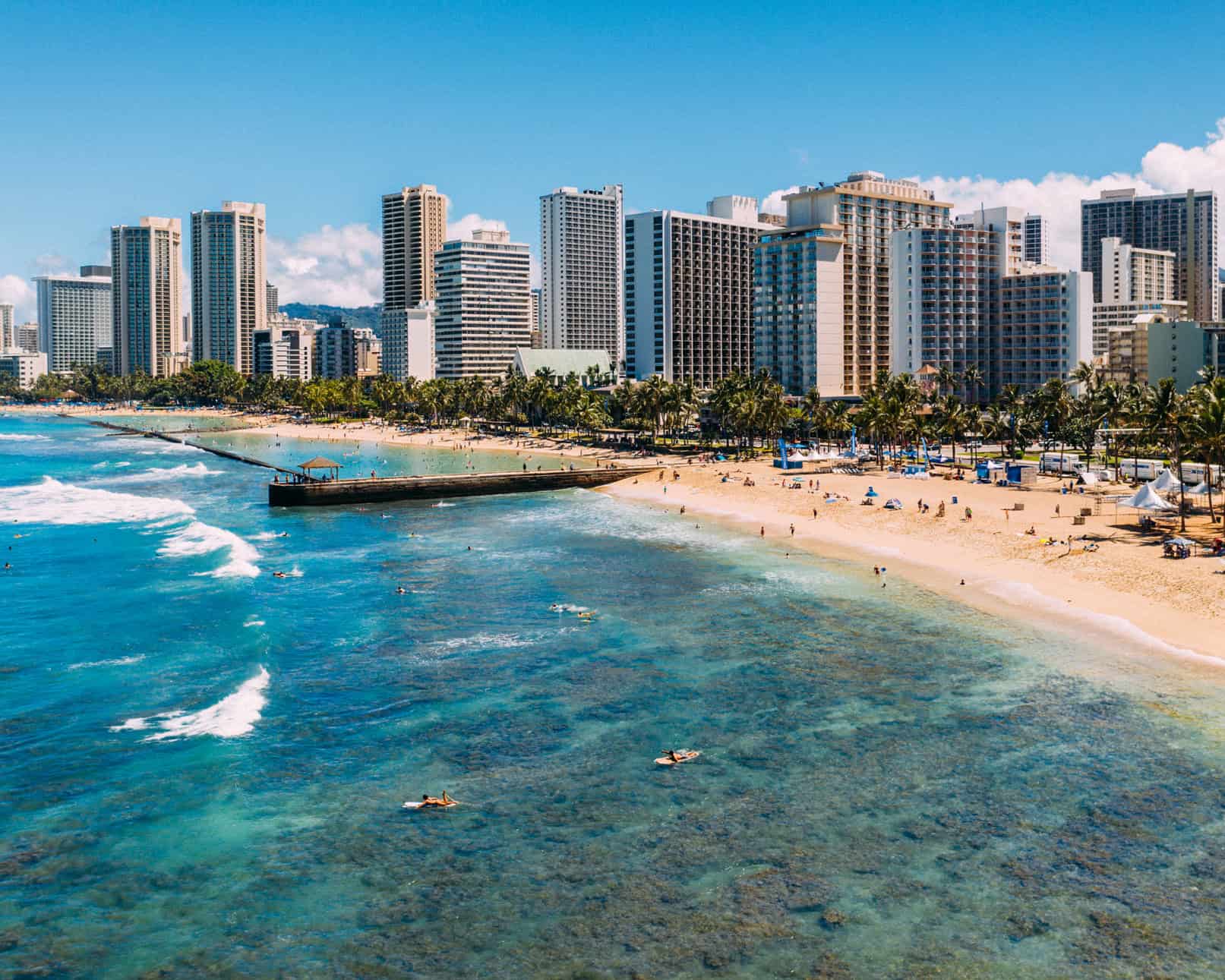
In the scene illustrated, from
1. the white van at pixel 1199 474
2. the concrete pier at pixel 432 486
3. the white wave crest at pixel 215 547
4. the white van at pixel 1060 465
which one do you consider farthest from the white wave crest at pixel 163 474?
the white van at pixel 1199 474

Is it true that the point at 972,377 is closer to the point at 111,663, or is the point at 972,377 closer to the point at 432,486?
the point at 432,486

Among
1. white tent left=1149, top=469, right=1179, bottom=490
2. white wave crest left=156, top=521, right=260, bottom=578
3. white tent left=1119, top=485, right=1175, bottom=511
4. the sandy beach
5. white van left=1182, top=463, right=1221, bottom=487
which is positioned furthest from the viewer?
white van left=1182, top=463, right=1221, bottom=487

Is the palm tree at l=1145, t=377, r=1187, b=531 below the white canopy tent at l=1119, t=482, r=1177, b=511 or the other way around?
the other way around

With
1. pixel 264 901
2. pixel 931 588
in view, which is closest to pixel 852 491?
pixel 931 588

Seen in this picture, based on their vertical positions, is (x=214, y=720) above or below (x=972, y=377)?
below

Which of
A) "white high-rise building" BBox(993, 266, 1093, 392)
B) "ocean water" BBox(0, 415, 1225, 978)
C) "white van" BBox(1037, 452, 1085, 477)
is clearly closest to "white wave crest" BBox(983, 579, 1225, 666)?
"ocean water" BBox(0, 415, 1225, 978)

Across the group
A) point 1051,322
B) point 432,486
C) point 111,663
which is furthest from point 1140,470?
point 111,663

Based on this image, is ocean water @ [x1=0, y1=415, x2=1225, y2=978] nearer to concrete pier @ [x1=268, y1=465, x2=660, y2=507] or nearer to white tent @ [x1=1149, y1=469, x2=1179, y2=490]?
white tent @ [x1=1149, y1=469, x2=1179, y2=490]

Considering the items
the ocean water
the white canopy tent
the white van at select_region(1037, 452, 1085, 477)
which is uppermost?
the white van at select_region(1037, 452, 1085, 477)
